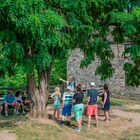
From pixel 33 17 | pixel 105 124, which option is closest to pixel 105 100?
pixel 105 124

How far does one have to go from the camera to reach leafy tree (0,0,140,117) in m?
7.65

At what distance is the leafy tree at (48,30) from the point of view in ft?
25.1

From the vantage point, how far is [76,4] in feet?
29.0

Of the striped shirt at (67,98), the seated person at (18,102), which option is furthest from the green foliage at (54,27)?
the seated person at (18,102)

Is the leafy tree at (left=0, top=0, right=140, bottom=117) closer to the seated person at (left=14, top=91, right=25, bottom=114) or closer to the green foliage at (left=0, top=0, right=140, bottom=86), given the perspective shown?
the green foliage at (left=0, top=0, right=140, bottom=86)

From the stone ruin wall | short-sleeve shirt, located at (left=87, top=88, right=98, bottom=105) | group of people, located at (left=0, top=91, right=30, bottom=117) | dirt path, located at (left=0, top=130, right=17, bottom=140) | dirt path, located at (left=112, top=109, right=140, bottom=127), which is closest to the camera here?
dirt path, located at (left=0, top=130, right=17, bottom=140)

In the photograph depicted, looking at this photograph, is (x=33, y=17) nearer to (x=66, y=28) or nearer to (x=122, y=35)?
(x=66, y=28)

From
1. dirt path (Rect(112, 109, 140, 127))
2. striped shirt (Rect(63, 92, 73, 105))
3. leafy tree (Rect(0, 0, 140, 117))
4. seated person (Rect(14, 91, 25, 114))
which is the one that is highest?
leafy tree (Rect(0, 0, 140, 117))

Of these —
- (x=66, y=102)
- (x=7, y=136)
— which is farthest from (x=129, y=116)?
(x=7, y=136)

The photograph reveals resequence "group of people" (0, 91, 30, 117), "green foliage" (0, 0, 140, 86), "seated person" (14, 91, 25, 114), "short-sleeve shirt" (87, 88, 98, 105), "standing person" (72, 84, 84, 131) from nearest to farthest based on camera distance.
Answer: "green foliage" (0, 0, 140, 86) → "standing person" (72, 84, 84, 131) → "short-sleeve shirt" (87, 88, 98, 105) → "group of people" (0, 91, 30, 117) → "seated person" (14, 91, 25, 114)

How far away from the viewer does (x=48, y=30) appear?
8.09 metres

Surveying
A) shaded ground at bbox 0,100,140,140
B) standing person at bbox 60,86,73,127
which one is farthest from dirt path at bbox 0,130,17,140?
standing person at bbox 60,86,73,127

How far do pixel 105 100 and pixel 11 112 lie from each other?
4.50 m

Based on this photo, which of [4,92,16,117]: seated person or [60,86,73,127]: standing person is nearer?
[60,86,73,127]: standing person
